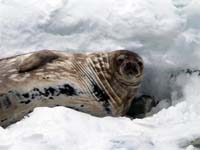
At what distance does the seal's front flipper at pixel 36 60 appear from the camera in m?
4.35

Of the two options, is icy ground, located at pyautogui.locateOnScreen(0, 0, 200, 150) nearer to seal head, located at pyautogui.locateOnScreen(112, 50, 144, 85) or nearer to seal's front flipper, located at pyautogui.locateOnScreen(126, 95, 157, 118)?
seal's front flipper, located at pyautogui.locateOnScreen(126, 95, 157, 118)

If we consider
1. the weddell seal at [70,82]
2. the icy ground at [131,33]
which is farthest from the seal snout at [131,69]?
the icy ground at [131,33]

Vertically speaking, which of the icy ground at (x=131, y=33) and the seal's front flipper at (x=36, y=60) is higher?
the icy ground at (x=131, y=33)

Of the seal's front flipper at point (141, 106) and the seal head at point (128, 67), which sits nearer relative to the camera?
the seal head at point (128, 67)

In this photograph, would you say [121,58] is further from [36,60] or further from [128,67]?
[36,60]

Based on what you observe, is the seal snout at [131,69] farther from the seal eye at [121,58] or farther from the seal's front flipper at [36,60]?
the seal's front flipper at [36,60]

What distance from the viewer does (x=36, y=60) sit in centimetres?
441

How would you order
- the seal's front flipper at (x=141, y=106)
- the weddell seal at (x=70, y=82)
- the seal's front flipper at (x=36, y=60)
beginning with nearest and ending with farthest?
the weddell seal at (x=70, y=82) → the seal's front flipper at (x=36, y=60) → the seal's front flipper at (x=141, y=106)

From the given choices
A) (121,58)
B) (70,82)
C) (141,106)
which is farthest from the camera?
(141,106)

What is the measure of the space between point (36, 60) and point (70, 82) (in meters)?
0.28

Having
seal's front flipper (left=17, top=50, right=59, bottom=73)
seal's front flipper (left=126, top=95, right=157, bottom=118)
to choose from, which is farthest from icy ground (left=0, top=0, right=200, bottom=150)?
seal's front flipper (left=17, top=50, right=59, bottom=73)

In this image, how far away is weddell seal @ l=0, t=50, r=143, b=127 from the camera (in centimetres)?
418

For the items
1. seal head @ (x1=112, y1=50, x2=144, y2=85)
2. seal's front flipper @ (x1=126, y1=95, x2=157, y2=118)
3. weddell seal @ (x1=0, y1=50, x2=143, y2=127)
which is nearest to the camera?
weddell seal @ (x1=0, y1=50, x2=143, y2=127)

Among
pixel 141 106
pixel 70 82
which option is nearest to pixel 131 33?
pixel 141 106
